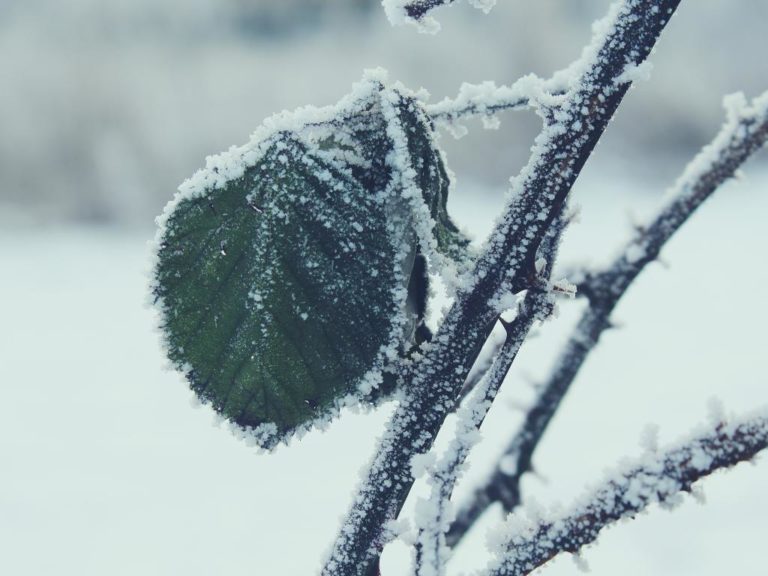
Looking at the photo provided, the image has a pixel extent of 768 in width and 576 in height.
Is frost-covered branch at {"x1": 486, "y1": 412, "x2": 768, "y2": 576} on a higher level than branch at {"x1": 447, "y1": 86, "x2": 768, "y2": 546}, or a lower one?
lower

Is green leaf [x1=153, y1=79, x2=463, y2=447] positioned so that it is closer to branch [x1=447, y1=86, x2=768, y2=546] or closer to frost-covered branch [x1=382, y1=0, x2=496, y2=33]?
frost-covered branch [x1=382, y1=0, x2=496, y2=33]

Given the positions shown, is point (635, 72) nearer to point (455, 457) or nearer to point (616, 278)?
point (455, 457)

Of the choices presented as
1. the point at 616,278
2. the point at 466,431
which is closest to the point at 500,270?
the point at 466,431

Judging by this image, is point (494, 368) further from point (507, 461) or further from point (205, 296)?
point (507, 461)

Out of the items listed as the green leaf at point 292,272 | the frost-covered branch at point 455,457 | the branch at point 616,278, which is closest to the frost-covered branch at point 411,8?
the green leaf at point 292,272

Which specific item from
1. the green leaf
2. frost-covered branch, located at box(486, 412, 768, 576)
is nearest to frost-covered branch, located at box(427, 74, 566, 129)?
the green leaf

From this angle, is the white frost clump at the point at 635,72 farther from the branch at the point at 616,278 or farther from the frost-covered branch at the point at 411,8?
the branch at the point at 616,278
